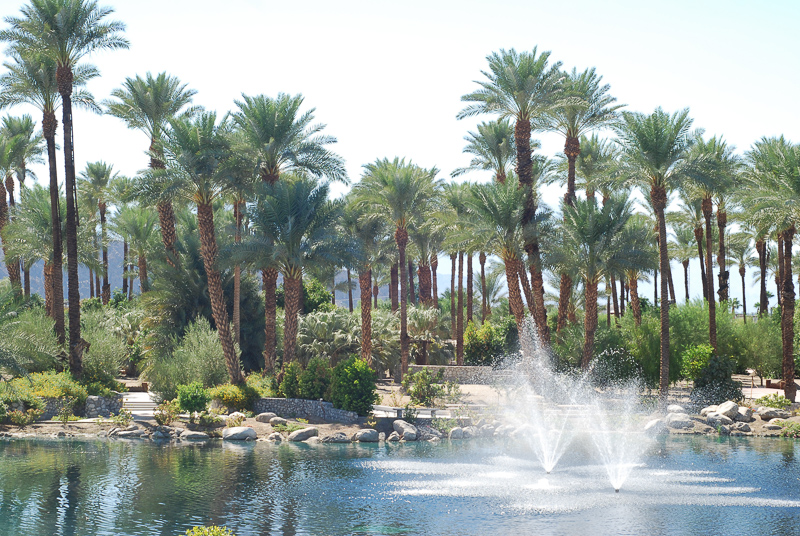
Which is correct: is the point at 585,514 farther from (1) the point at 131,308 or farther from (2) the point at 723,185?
(1) the point at 131,308

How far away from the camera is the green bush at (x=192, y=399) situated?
27.4m

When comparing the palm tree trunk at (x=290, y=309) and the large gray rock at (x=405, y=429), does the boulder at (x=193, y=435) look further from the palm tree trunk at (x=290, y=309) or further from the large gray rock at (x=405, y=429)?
the large gray rock at (x=405, y=429)

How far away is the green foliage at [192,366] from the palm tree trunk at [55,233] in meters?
5.84

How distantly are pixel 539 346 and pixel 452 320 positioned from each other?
22421mm

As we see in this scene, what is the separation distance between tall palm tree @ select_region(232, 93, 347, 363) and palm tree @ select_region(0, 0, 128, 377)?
6.46 metres

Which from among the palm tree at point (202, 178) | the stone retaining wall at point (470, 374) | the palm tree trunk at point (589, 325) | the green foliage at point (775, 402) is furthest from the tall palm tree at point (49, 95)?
the green foliage at point (775, 402)

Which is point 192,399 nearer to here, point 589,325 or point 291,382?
point 291,382

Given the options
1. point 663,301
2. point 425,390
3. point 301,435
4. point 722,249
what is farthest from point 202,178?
point 722,249

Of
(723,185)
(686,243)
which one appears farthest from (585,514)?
(686,243)

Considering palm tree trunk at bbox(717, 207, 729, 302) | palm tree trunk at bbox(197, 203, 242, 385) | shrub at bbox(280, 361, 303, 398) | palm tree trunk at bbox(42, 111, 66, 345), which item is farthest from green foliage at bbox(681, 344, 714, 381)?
palm tree trunk at bbox(42, 111, 66, 345)

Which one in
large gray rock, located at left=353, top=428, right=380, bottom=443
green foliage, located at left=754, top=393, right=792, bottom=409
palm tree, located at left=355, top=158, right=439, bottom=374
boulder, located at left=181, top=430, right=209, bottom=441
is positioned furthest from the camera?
palm tree, located at left=355, top=158, right=439, bottom=374

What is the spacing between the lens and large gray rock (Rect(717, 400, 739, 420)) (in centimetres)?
2947

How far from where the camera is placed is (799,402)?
3172cm

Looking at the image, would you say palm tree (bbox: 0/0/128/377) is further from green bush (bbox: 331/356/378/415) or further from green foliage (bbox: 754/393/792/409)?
green foliage (bbox: 754/393/792/409)
